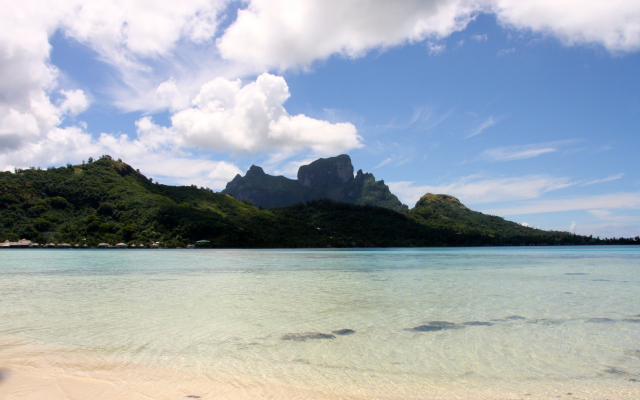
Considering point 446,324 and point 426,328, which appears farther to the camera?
point 446,324

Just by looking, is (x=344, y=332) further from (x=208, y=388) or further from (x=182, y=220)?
(x=182, y=220)

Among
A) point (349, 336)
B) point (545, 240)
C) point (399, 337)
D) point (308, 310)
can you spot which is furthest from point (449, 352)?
point (545, 240)

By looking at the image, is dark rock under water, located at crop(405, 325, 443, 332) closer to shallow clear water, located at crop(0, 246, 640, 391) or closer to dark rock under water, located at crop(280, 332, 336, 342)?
shallow clear water, located at crop(0, 246, 640, 391)

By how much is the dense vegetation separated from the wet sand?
259ft

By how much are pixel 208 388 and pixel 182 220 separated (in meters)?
85.5

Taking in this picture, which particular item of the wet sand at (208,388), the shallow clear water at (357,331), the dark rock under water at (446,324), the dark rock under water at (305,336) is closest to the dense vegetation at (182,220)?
the shallow clear water at (357,331)

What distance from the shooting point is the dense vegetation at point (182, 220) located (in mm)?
75875

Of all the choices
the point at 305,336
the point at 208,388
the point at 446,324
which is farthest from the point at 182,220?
the point at 208,388

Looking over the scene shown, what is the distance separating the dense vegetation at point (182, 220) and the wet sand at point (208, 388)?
78.9 meters

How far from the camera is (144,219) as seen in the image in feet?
268

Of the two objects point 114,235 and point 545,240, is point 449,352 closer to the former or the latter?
point 114,235

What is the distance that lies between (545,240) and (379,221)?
65.4 m

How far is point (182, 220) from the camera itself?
8400cm

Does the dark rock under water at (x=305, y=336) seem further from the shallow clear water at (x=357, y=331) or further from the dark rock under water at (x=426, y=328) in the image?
the dark rock under water at (x=426, y=328)
